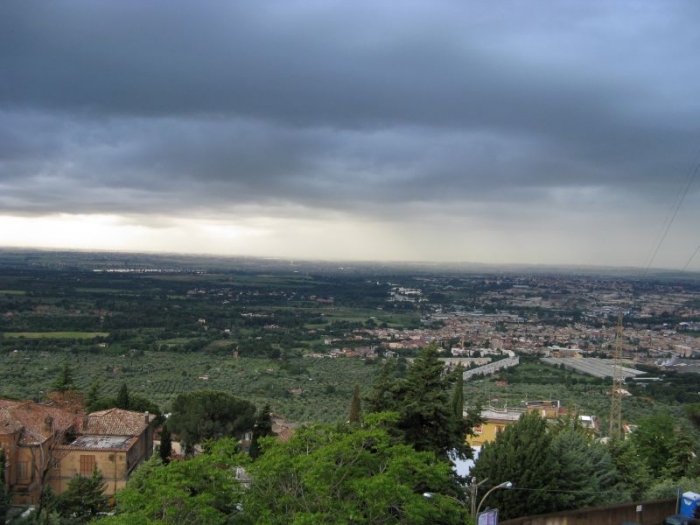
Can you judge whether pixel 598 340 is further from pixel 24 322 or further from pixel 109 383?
pixel 24 322

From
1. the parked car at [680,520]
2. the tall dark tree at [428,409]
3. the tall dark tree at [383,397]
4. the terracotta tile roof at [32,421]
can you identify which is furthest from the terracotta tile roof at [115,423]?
the parked car at [680,520]

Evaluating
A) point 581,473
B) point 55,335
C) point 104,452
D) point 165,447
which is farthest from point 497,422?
point 55,335

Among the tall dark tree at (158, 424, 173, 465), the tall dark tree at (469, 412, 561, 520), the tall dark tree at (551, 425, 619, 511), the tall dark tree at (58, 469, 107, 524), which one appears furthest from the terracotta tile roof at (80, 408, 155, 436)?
the tall dark tree at (551, 425, 619, 511)

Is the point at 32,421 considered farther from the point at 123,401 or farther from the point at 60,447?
the point at 123,401

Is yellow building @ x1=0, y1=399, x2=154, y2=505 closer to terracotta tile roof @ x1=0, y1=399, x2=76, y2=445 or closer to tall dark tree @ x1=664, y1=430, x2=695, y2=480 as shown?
terracotta tile roof @ x1=0, y1=399, x2=76, y2=445

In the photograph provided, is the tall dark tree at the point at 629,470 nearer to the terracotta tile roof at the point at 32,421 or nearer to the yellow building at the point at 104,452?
the yellow building at the point at 104,452
